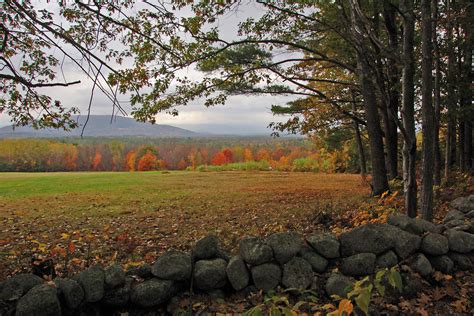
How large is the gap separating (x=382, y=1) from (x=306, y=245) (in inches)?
244

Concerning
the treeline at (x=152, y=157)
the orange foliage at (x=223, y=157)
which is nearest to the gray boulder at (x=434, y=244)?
the treeline at (x=152, y=157)

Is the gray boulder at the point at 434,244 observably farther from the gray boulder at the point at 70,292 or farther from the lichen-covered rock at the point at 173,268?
the gray boulder at the point at 70,292

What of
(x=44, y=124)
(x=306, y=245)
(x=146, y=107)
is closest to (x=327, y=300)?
(x=306, y=245)

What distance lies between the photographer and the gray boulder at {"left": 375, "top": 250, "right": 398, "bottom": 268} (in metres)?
3.59

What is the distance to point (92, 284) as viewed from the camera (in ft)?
9.58

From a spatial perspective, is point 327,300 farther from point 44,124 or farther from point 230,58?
point 230,58

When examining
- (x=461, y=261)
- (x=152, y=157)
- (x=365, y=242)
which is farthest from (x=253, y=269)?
(x=152, y=157)

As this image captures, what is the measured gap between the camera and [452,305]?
10.5ft

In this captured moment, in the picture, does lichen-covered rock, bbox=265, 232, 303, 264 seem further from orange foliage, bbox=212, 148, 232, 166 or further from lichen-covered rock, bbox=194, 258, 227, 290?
orange foliage, bbox=212, 148, 232, 166

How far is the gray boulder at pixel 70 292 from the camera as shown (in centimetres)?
281

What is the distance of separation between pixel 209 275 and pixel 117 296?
2.86 feet

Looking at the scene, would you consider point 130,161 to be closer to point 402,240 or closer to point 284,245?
point 284,245

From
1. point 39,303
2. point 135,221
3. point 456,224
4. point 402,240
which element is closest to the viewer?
point 39,303

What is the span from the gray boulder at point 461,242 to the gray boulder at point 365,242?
0.86 m
